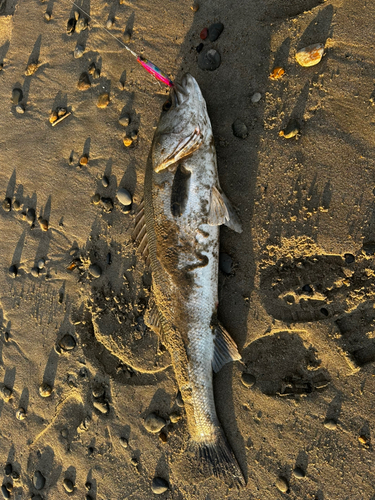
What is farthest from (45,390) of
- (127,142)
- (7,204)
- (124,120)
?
(124,120)

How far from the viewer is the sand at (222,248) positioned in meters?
3.88

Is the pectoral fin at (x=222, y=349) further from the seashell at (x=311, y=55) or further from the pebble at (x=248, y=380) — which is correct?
the seashell at (x=311, y=55)

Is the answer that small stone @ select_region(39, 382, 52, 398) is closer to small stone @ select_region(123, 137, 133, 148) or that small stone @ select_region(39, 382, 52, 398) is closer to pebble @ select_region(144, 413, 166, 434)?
pebble @ select_region(144, 413, 166, 434)

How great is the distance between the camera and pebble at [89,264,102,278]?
471cm

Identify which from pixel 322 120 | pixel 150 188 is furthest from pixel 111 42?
pixel 322 120

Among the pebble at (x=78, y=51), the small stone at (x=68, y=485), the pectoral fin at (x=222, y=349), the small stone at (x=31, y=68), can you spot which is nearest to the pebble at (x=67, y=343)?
the small stone at (x=68, y=485)

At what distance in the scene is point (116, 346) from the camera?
4633 mm

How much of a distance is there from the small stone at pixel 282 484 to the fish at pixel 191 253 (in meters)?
0.50

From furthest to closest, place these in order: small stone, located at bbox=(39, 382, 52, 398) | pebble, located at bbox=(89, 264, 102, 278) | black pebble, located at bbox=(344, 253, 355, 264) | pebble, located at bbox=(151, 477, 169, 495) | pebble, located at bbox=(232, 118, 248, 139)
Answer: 1. small stone, located at bbox=(39, 382, 52, 398)
2. pebble, located at bbox=(89, 264, 102, 278)
3. pebble, located at bbox=(151, 477, 169, 495)
4. pebble, located at bbox=(232, 118, 248, 139)
5. black pebble, located at bbox=(344, 253, 355, 264)

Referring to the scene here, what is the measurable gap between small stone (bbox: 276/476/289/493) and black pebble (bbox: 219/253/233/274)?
2958 mm

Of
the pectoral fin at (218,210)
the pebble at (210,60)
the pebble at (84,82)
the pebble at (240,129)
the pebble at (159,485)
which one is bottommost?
the pebble at (159,485)

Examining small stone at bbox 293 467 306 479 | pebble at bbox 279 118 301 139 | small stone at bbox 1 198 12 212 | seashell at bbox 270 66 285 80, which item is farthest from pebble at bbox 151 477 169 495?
seashell at bbox 270 66 285 80

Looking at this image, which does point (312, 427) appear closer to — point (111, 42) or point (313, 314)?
point (313, 314)

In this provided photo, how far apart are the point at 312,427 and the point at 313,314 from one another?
1552 millimetres
